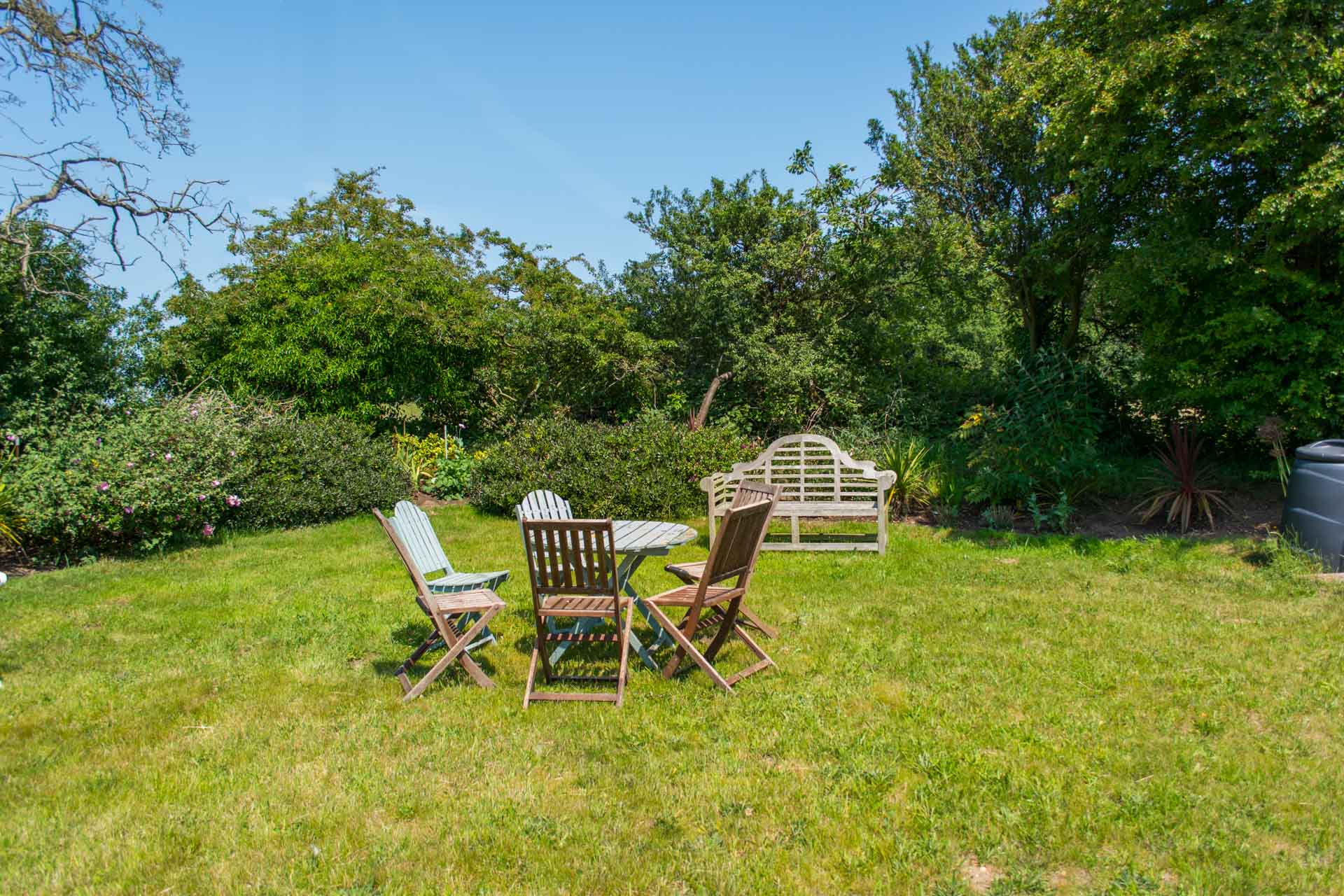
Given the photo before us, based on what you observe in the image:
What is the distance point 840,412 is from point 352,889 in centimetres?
1010

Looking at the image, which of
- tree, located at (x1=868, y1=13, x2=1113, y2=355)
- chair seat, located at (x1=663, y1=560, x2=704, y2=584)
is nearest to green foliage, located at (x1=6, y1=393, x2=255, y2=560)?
chair seat, located at (x1=663, y1=560, x2=704, y2=584)

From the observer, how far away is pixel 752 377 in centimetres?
1197

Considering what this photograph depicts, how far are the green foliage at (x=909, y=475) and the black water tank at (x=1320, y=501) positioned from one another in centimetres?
368

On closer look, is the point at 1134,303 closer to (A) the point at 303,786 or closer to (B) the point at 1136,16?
(B) the point at 1136,16

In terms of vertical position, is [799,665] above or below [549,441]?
below

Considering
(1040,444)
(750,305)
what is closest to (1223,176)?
(1040,444)

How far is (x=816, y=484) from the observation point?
336 inches

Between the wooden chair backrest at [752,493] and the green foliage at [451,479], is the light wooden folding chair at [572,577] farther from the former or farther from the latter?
the green foliage at [451,479]

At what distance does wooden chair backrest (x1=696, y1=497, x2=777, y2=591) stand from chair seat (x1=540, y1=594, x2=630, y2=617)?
1.76ft

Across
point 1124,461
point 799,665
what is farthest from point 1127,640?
point 1124,461

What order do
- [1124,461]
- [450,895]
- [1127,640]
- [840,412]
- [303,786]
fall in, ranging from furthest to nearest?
[840,412], [1124,461], [1127,640], [303,786], [450,895]

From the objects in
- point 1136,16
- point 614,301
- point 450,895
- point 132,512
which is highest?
point 1136,16

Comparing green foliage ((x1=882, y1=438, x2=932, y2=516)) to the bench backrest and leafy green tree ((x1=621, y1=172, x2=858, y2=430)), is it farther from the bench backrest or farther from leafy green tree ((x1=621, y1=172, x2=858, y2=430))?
leafy green tree ((x1=621, y1=172, x2=858, y2=430))

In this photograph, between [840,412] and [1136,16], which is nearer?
[1136,16]
